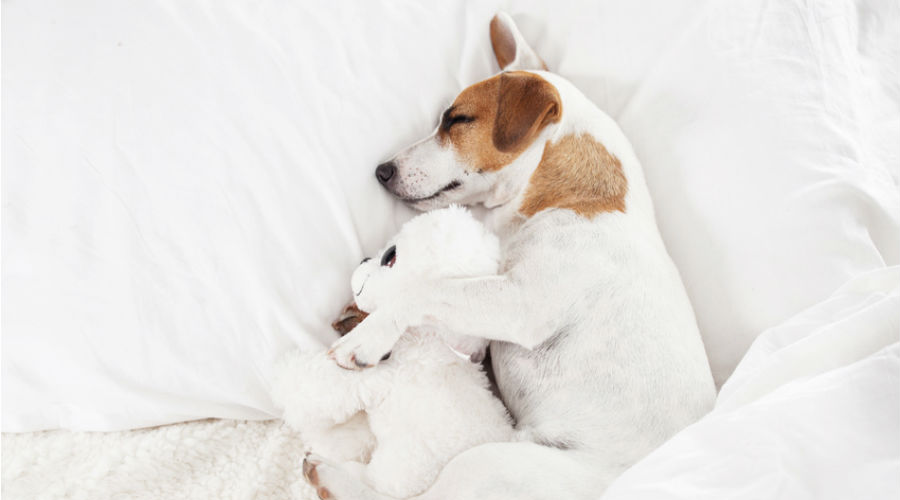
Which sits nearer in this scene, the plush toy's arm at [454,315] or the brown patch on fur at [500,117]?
the plush toy's arm at [454,315]

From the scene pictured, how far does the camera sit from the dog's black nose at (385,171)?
1.57 m

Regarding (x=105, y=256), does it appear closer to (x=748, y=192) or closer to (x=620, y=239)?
(x=620, y=239)

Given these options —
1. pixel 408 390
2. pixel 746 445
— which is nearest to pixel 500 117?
pixel 408 390

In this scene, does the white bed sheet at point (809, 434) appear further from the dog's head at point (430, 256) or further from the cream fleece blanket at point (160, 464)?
the cream fleece blanket at point (160, 464)

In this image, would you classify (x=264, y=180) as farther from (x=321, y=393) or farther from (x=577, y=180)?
(x=577, y=180)

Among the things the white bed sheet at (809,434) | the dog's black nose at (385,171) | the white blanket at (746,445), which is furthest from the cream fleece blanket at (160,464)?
the white bed sheet at (809,434)

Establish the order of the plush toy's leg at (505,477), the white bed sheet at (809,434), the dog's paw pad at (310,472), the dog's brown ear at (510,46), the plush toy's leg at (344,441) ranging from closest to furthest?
the white bed sheet at (809,434)
the plush toy's leg at (505,477)
the dog's paw pad at (310,472)
the plush toy's leg at (344,441)
the dog's brown ear at (510,46)

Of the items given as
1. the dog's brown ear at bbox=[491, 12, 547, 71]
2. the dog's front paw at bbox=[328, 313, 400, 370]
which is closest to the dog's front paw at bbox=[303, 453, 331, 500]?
the dog's front paw at bbox=[328, 313, 400, 370]

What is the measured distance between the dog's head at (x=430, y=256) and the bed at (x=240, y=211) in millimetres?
160

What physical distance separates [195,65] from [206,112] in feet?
0.35

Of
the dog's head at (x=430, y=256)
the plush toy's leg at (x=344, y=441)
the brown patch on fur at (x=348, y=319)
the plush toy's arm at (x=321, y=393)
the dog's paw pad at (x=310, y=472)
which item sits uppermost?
the dog's head at (x=430, y=256)

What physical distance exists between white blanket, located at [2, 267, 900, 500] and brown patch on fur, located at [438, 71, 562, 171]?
682mm

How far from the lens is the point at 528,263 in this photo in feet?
4.59

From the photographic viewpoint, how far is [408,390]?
132cm
